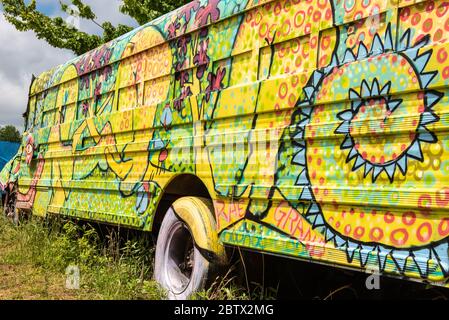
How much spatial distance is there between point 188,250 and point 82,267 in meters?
1.45

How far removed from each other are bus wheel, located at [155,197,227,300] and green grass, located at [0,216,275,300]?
4.3 inches

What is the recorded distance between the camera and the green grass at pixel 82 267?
4823 millimetres

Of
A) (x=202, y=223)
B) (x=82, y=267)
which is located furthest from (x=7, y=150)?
(x=202, y=223)

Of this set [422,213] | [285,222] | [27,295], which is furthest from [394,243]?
[27,295]

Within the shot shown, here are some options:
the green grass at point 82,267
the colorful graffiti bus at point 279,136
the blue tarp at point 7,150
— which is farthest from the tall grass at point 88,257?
the blue tarp at point 7,150

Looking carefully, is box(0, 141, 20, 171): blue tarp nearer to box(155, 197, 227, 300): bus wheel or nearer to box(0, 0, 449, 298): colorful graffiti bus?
box(0, 0, 449, 298): colorful graffiti bus

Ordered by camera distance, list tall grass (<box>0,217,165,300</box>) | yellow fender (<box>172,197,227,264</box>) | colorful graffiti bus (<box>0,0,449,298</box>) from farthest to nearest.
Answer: tall grass (<box>0,217,165,300</box>) < yellow fender (<box>172,197,227,264</box>) < colorful graffiti bus (<box>0,0,449,298</box>)

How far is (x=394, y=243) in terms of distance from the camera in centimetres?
312

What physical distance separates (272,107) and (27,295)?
9.35 feet

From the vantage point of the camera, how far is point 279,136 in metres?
3.94

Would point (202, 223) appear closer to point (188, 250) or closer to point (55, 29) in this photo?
point (188, 250)

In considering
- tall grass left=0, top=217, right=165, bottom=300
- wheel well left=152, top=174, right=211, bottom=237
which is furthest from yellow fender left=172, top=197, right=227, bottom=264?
tall grass left=0, top=217, right=165, bottom=300

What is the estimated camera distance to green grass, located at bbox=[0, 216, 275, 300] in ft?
15.8
